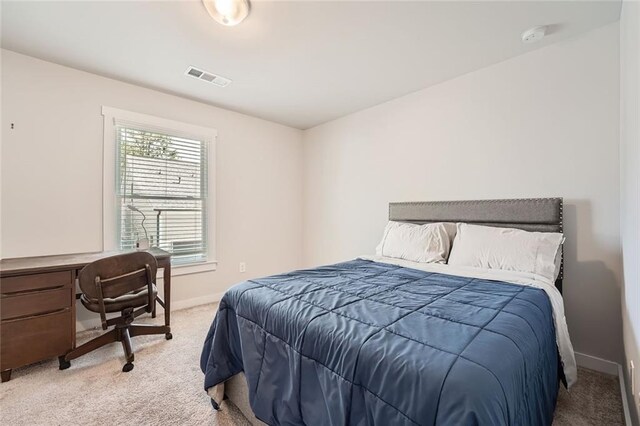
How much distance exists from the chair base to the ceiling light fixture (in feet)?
7.92

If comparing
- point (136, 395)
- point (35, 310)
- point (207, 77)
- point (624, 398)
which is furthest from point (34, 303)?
point (624, 398)

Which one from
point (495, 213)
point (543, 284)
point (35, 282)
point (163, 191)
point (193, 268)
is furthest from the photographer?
point (193, 268)

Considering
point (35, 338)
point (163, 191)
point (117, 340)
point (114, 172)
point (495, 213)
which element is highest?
point (114, 172)

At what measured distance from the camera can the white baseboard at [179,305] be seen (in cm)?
266

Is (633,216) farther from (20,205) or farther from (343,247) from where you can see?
(20,205)

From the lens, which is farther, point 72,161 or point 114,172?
point 114,172

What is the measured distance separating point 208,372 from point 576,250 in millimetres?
2759

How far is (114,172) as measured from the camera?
287 cm

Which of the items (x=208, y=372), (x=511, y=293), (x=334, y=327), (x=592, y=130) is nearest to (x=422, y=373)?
(x=334, y=327)

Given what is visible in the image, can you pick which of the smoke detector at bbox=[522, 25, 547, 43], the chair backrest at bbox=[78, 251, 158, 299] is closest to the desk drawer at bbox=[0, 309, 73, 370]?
the chair backrest at bbox=[78, 251, 158, 299]

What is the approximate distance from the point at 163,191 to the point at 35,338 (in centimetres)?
169

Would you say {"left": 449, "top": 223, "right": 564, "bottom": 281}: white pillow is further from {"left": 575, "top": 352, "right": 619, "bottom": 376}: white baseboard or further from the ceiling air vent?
the ceiling air vent

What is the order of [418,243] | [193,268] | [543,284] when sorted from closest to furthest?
[543,284] → [418,243] → [193,268]

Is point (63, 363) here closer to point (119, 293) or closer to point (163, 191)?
point (119, 293)
